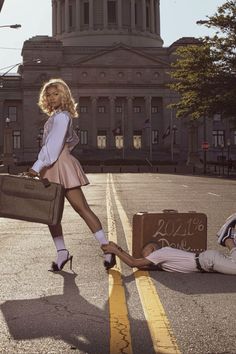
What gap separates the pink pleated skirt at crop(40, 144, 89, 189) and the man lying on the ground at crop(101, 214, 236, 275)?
2.33ft

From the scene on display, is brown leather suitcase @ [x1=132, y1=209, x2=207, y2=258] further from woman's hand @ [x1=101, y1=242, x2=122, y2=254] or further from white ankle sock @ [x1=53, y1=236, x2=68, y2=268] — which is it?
white ankle sock @ [x1=53, y1=236, x2=68, y2=268]

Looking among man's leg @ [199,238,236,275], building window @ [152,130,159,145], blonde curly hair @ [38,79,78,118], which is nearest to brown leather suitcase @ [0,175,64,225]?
blonde curly hair @ [38,79,78,118]

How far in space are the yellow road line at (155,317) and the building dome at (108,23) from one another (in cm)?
12036

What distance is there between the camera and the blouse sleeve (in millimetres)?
7562

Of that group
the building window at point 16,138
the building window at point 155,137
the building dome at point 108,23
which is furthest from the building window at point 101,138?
the building dome at point 108,23

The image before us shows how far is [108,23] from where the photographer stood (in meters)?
130

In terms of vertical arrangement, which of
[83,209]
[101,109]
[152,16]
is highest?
[152,16]

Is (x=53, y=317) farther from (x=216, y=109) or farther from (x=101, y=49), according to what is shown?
(x=101, y=49)

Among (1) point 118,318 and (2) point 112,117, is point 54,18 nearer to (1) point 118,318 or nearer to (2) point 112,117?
(2) point 112,117

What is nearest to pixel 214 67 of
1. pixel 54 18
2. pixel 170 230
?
pixel 170 230

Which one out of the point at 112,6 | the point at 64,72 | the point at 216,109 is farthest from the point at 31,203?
the point at 112,6

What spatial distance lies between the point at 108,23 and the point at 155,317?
128 metres

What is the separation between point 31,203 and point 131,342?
2.84 metres

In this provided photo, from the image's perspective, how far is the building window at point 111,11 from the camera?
13162 centimetres
